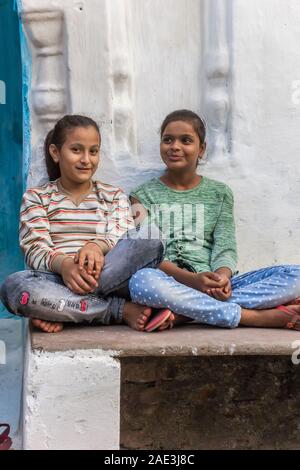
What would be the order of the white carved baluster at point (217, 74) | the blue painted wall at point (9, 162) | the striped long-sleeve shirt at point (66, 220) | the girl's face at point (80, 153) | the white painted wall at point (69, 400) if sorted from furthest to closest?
the blue painted wall at point (9, 162) → the white carved baluster at point (217, 74) → the girl's face at point (80, 153) → the striped long-sleeve shirt at point (66, 220) → the white painted wall at point (69, 400)

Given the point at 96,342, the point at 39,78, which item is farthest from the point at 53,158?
the point at 96,342

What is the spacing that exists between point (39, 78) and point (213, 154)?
819 mm

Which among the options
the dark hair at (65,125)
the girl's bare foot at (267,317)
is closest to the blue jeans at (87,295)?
the girl's bare foot at (267,317)

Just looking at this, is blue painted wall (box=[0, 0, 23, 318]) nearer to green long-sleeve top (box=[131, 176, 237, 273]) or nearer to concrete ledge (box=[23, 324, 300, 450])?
green long-sleeve top (box=[131, 176, 237, 273])

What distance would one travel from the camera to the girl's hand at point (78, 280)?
2865mm

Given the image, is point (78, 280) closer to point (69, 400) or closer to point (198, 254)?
point (69, 400)

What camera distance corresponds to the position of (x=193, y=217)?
348cm

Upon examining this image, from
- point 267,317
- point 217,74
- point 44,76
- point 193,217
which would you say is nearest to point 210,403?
point 267,317

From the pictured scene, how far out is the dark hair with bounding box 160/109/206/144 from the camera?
11.2 feet

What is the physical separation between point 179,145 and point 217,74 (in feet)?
1.25

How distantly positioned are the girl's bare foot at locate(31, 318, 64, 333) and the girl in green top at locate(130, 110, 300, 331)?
29cm

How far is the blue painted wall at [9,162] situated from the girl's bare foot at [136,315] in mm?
1003

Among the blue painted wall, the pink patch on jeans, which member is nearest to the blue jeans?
the pink patch on jeans

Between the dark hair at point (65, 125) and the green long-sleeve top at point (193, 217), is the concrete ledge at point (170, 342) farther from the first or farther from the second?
the dark hair at point (65, 125)
